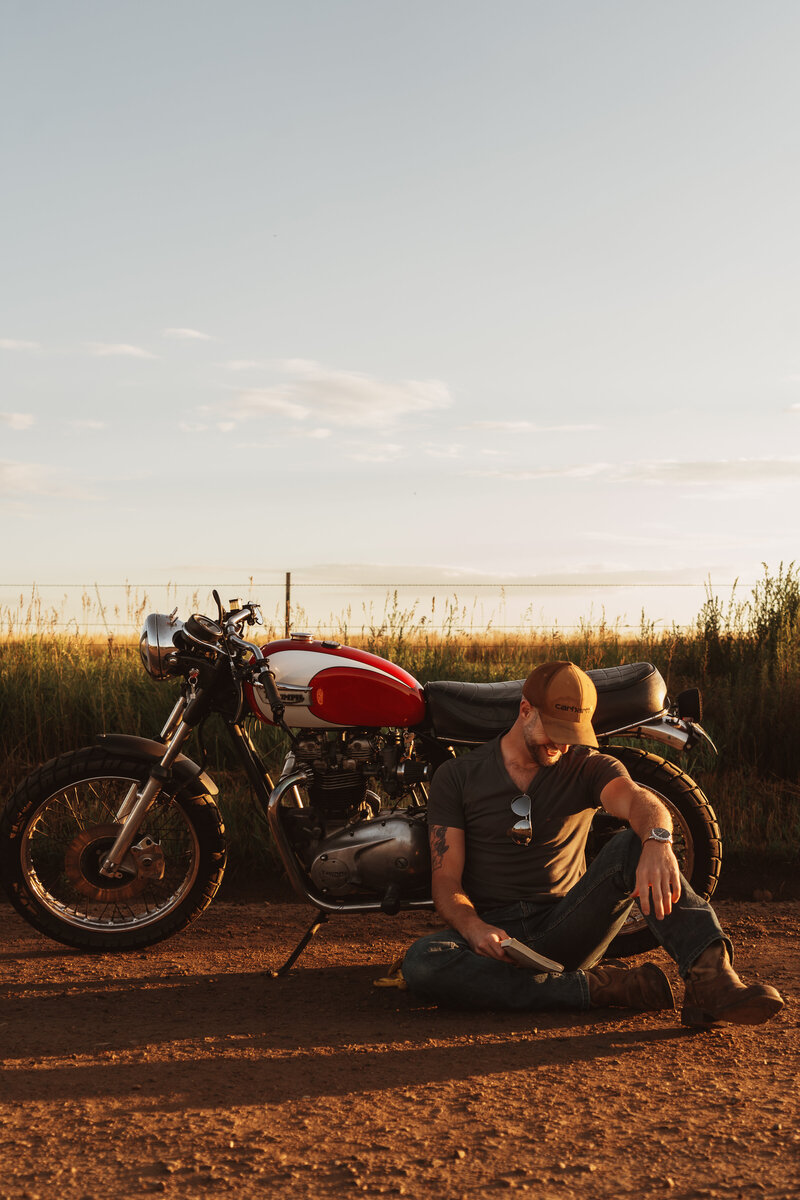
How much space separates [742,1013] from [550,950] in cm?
75

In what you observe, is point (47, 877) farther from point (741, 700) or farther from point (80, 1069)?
point (741, 700)

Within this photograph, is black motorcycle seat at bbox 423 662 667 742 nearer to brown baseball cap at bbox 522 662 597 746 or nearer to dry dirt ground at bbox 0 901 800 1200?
brown baseball cap at bbox 522 662 597 746

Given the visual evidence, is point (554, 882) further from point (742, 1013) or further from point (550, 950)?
point (742, 1013)

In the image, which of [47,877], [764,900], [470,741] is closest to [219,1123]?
[470,741]

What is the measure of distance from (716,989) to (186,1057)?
1.87 meters

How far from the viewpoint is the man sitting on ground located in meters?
4.17

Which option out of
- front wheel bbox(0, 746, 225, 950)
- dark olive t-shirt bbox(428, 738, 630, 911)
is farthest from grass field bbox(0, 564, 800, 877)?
dark olive t-shirt bbox(428, 738, 630, 911)

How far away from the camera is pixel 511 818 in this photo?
4.57m

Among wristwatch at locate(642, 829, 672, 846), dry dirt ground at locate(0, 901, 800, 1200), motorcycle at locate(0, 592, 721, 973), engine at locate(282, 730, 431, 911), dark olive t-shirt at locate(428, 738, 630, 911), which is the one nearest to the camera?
dry dirt ground at locate(0, 901, 800, 1200)

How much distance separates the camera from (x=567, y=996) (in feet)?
14.7

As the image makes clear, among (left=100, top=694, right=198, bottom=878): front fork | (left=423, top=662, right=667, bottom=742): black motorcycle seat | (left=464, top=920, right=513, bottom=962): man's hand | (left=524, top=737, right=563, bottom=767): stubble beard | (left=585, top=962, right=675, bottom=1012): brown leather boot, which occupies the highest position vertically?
(left=423, top=662, right=667, bottom=742): black motorcycle seat

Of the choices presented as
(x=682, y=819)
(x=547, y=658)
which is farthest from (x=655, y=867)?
(x=547, y=658)

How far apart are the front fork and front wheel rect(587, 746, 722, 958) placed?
1.96m

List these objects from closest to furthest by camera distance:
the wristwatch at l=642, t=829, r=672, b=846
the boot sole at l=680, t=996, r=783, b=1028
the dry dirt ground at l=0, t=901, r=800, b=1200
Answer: the dry dirt ground at l=0, t=901, r=800, b=1200 → the boot sole at l=680, t=996, r=783, b=1028 → the wristwatch at l=642, t=829, r=672, b=846
